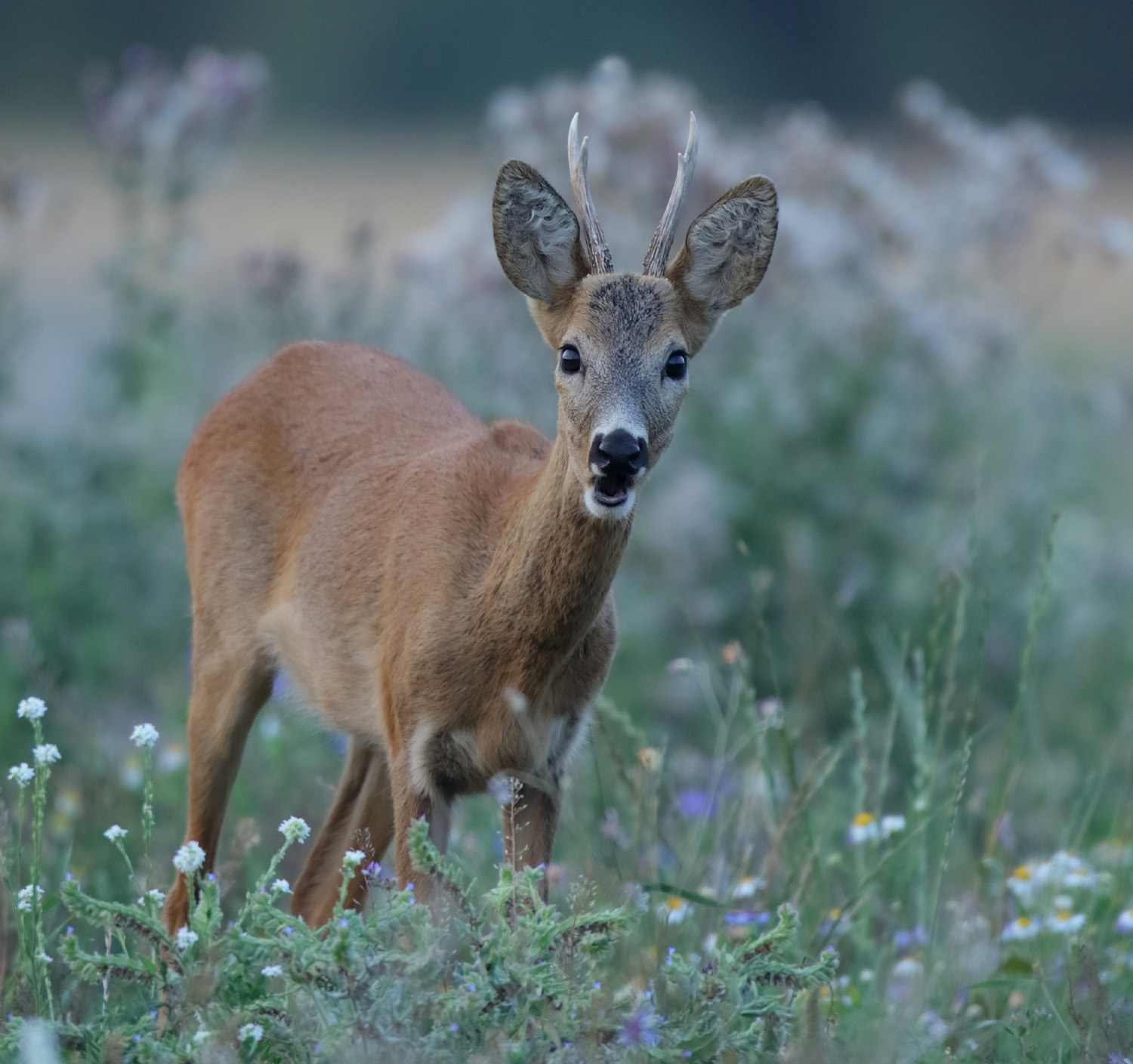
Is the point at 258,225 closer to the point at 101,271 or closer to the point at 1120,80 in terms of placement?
the point at 101,271

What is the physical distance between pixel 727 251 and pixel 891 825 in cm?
158

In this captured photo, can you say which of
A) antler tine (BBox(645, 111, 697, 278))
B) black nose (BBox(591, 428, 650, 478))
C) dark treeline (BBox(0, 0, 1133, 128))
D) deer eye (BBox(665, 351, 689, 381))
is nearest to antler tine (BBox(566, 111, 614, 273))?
antler tine (BBox(645, 111, 697, 278))

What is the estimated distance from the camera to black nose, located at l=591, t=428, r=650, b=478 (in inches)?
149

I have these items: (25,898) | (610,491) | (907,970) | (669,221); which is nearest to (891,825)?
(907,970)

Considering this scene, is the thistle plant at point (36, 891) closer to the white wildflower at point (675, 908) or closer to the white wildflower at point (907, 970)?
the white wildflower at point (675, 908)

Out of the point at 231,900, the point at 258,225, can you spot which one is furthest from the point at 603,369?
the point at 258,225

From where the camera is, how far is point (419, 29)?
18234mm

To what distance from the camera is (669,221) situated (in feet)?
13.7

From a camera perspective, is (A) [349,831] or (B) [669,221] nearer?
(B) [669,221]

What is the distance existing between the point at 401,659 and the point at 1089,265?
195 inches

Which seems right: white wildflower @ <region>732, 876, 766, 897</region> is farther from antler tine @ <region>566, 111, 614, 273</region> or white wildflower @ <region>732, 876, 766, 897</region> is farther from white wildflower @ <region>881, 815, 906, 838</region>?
antler tine @ <region>566, 111, 614, 273</region>

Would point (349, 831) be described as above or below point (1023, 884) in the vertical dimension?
below

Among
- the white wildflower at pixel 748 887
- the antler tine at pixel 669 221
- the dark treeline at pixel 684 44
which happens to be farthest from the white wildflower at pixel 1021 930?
the dark treeline at pixel 684 44

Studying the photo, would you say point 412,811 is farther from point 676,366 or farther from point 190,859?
point 676,366
